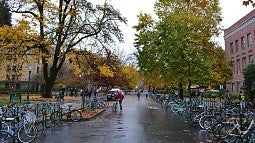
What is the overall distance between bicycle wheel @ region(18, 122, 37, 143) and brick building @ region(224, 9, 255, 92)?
41.2 metres

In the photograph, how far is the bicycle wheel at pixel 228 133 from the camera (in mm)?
10508

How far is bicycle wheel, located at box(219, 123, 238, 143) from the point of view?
414 inches

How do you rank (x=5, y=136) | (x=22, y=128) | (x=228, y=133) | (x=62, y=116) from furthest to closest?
(x=62, y=116) → (x=22, y=128) → (x=228, y=133) → (x=5, y=136)

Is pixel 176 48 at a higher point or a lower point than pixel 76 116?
higher

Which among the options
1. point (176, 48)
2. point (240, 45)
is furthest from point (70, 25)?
point (240, 45)

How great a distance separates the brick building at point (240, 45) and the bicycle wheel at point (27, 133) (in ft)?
135

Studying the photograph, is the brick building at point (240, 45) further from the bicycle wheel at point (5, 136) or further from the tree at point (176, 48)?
the bicycle wheel at point (5, 136)

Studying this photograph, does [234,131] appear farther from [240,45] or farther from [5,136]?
[240,45]

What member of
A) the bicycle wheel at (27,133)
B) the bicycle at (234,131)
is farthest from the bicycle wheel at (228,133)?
the bicycle wheel at (27,133)

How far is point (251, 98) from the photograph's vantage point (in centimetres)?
3422

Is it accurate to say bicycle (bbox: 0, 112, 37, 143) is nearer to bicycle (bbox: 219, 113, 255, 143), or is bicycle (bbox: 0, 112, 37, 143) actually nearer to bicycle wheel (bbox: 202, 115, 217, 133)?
bicycle (bbox: 219, 113, 255, 143)

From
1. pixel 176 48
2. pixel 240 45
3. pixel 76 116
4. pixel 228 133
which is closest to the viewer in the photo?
pixel 228 133

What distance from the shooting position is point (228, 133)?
10758mm

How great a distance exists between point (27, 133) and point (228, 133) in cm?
649
